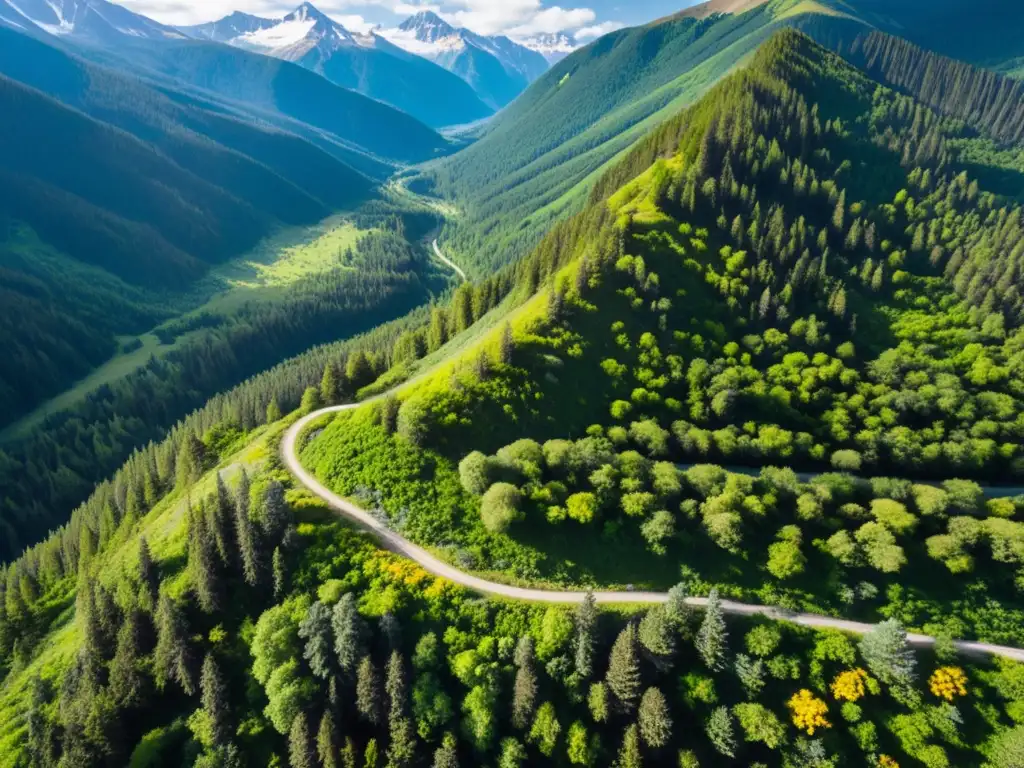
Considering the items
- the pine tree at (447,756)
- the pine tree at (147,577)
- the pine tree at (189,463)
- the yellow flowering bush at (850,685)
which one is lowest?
the pine tree at (189,463)

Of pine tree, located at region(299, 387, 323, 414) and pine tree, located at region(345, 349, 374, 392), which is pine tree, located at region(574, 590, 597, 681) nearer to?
pine tree, located at region(299, 387, 323, 414)

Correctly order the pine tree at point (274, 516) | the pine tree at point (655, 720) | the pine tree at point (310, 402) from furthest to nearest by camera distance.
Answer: the pine tree at point (310, 402)
the pine tree at point (274, 516)
the pine tree at point (655, 720)

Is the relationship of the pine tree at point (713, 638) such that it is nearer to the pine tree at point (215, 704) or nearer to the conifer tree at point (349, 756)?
the conifer tree at point (349, 756)

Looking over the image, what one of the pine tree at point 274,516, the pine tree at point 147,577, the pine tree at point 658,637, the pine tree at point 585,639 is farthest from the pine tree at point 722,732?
the pine tree at point 147,577

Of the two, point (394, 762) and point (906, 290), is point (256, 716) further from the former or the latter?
point (906, 290)

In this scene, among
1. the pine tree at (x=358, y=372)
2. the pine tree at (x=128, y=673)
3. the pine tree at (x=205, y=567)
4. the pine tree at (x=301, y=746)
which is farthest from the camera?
the pine tree at (x=358, y=372)

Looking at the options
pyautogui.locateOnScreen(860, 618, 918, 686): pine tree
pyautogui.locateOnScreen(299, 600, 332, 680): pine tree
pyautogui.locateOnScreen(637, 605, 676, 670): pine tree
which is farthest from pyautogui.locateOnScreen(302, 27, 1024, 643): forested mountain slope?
pyautogui.locateOnScreen(299, 600, 332, 680): pine tree

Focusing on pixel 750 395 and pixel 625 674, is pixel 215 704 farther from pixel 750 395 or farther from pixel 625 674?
pixel 750 395

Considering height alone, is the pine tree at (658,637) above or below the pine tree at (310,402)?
above
